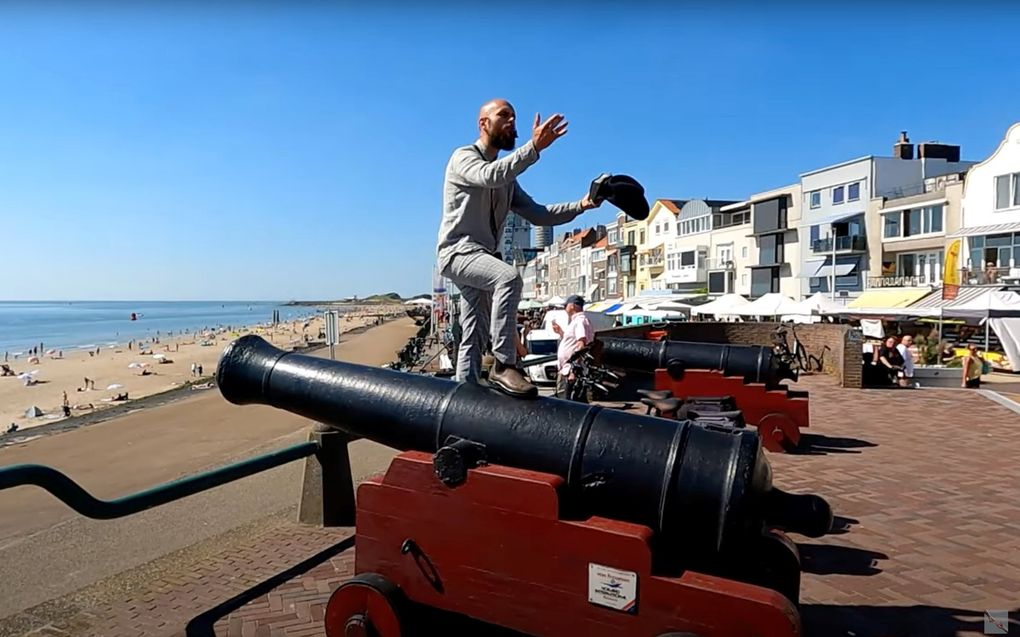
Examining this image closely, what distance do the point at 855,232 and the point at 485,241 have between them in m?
44.3

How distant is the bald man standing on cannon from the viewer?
10.4ft

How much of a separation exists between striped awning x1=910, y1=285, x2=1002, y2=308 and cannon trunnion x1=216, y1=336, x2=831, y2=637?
80.7ft

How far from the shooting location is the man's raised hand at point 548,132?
2.83m

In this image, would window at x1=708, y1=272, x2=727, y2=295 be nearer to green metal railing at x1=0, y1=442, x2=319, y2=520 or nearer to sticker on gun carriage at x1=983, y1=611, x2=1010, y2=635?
sticker on gun carriage at x1=983, y1=611, x2=1010, y2=635

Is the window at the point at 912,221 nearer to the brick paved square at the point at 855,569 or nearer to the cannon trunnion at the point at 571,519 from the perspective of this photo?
the brick paved square at the point at 855,569

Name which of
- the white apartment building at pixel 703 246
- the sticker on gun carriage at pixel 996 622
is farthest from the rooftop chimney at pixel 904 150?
the sticker on gun carriage at pixel 996 622

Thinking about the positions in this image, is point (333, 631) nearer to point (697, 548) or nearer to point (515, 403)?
point (515, 403)

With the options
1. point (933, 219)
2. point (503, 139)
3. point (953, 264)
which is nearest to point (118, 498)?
point (503, 139)

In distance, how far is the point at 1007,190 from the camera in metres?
32.3

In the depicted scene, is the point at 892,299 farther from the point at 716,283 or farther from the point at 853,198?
the point at 716,283

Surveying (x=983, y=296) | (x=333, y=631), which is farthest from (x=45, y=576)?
(x=983, y=296)

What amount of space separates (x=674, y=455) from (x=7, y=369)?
Result: 43508mm

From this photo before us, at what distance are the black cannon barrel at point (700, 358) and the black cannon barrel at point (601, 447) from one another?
5.47 metres

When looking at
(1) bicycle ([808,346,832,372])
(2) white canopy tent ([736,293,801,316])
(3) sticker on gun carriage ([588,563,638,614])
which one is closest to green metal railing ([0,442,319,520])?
(3) sticker on gun carriage ([588,563,638,614])
